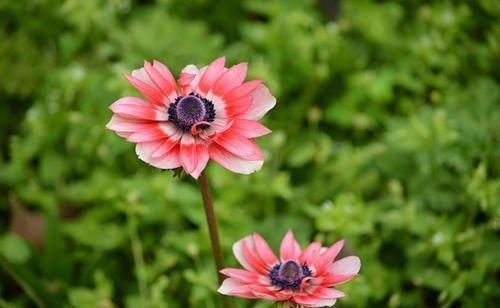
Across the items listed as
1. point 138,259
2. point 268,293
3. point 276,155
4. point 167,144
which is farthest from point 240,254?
point 276,155

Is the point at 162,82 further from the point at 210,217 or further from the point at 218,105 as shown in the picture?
the point at 210,217

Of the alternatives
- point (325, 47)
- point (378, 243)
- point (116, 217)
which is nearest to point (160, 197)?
point (116, 217)

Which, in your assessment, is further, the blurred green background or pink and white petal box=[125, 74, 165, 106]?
the blurred green background

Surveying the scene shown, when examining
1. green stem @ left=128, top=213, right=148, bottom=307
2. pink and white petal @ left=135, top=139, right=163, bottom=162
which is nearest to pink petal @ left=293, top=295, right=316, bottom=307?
pink and white petal @ left=135, top=139, right=163, bottom=162

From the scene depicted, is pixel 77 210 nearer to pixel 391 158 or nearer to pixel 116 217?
pixel 116 217

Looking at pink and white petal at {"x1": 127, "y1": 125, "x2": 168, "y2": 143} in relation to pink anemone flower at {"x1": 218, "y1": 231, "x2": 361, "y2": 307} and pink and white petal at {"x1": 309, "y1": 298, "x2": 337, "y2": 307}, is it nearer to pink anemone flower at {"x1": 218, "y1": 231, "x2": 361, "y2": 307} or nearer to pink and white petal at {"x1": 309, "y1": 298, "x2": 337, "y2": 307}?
pink anemone flower at {"x1": 218, "y1": 231, "x2": 361, "y2": 307}

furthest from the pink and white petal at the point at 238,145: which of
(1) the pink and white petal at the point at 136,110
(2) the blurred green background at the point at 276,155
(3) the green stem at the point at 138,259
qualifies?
(3) the green stem at the point at 138,259

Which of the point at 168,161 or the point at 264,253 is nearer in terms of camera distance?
the point at 168,161
